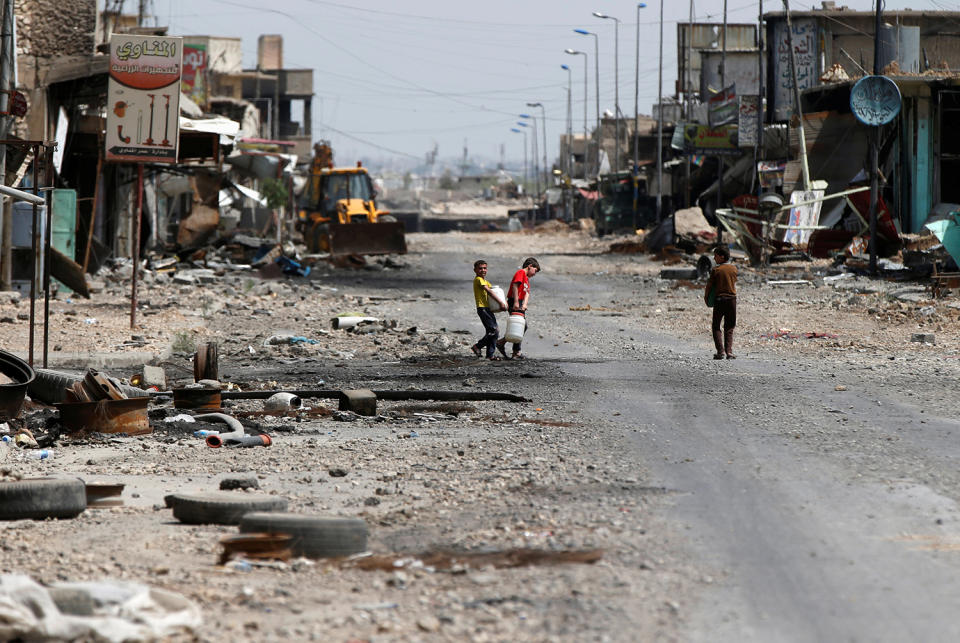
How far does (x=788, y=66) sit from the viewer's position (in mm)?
43344

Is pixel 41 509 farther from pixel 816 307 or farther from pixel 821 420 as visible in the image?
pixel 816 307

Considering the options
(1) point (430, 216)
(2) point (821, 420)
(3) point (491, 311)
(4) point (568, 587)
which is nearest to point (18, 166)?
(3) point (491, 311)

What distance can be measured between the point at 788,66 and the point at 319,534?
40.4 meters

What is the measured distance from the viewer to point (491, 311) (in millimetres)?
14961

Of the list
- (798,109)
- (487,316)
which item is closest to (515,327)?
(487,316)

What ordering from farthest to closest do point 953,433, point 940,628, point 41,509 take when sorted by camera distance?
1. point 953,433
2. point 41,509
3. point 940,628

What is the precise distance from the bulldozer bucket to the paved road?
2127cm

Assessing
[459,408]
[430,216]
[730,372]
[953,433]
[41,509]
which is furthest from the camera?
[430,216]

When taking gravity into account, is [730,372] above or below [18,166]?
below

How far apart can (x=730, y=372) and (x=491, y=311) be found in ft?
9.88

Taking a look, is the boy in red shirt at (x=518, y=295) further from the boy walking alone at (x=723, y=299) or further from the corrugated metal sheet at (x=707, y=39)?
the corrugated metal sheet at (x=707, y=39)

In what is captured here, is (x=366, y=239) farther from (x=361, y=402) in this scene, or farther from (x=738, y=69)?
(x=738, y=69)

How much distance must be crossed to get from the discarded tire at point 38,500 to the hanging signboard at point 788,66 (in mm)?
39094

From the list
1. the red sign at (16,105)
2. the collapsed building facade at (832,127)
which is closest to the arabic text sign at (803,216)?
the collapsed building facade at (832,127)
